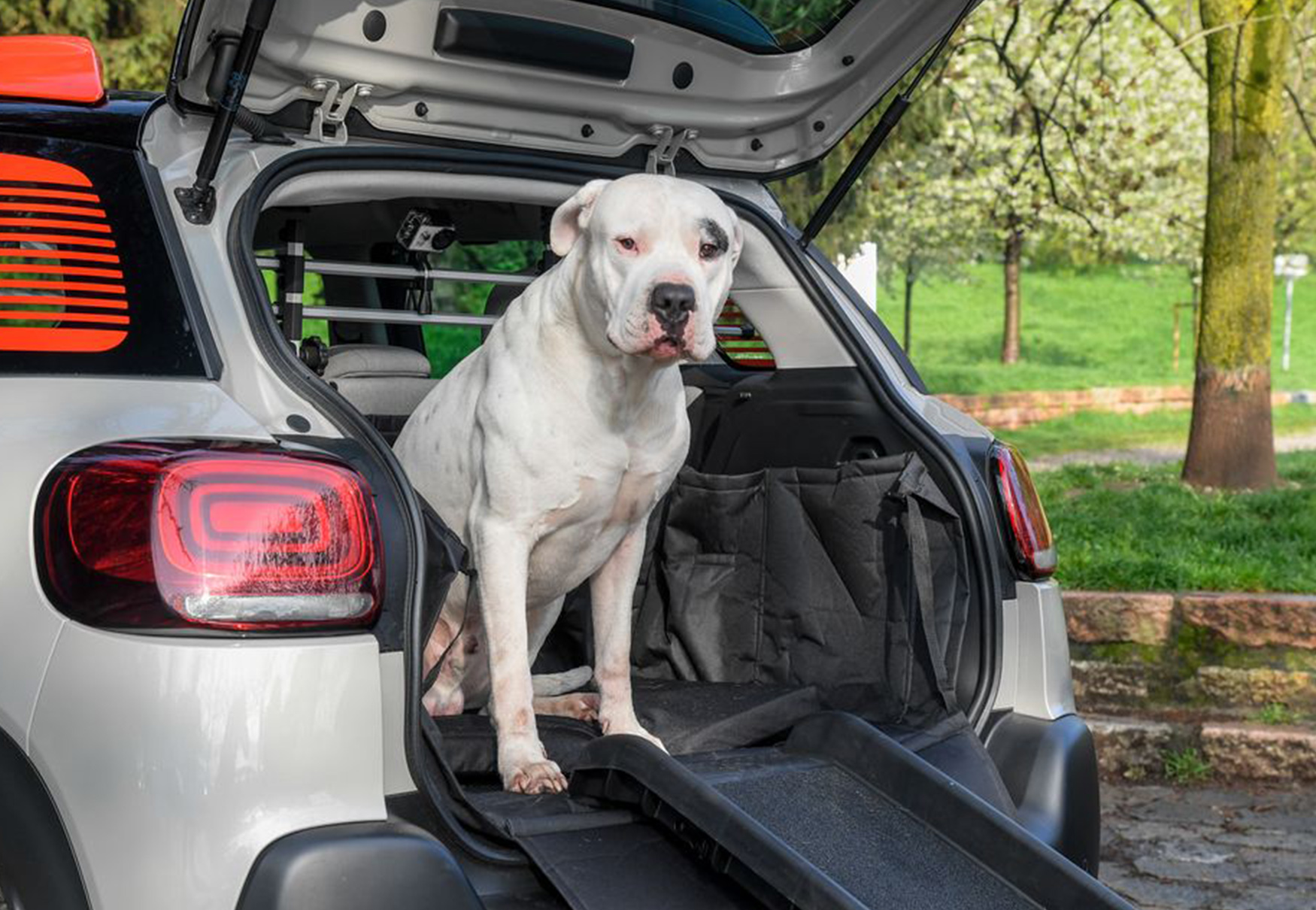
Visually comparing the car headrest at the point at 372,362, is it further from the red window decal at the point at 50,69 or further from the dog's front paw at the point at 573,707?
the red window decal at the point at 50,69

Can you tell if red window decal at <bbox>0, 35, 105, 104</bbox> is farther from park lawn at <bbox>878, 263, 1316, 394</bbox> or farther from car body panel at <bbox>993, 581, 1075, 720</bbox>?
park lawn at <bbox>878, 263, 1316, 394</bbox>

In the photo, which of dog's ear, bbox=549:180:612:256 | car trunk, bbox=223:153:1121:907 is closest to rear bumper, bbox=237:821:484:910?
car trunk, bbox=223:153:1121:907

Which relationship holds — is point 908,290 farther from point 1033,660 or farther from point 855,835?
point 855,835

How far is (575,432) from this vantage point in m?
3.19

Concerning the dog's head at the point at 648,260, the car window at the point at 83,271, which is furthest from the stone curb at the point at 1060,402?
the car window at the point at 83,271

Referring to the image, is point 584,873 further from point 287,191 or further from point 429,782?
point 287,191

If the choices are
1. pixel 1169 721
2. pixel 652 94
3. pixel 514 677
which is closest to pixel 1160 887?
pixel 1169 721

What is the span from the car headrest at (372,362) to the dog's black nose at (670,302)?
4.64ft

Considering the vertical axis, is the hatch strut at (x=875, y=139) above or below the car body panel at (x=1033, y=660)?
above

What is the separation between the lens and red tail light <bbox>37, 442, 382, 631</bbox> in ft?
7.23

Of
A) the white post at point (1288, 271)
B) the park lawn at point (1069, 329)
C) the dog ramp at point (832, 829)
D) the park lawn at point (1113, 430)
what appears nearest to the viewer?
the dog ramp at point (832, 829)

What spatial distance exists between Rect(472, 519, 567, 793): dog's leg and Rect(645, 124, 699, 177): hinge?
3.49ft

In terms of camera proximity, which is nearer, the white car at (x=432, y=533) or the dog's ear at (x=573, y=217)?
the white car at (x=432, y=533)

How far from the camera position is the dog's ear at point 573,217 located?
319 centimetres
